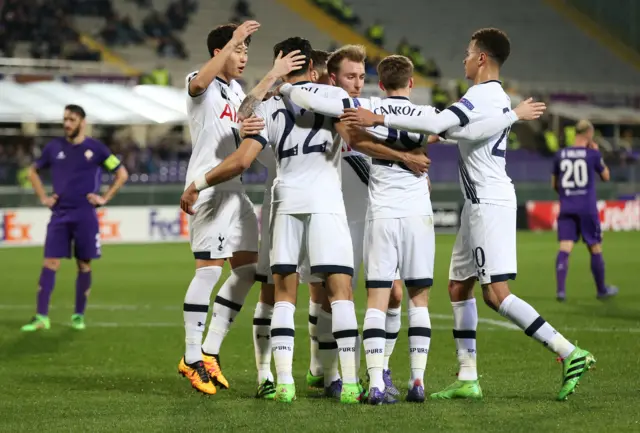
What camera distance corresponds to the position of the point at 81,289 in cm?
1195

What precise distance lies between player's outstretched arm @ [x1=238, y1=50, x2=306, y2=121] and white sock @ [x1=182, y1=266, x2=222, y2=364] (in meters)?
1.20

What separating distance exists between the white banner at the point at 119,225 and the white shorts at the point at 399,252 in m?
17.3

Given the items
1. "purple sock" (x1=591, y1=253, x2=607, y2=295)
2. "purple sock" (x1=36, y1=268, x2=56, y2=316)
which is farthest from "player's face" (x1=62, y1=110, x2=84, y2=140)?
"purple sock" (x1=591, y1=253, x2=607, y2=295)

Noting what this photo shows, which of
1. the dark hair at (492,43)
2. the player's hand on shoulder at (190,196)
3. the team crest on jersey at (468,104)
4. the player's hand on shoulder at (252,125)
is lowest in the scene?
the player's hand on shoulder at (190,196)

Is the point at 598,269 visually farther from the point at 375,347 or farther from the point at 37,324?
the point at 375,347

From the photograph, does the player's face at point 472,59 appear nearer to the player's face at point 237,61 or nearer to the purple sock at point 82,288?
the player's face at point 237,61

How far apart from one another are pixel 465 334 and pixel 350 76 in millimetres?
1801

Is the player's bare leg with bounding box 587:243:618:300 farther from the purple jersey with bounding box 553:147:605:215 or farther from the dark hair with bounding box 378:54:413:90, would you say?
the dark hair with bounding box 378:54:413:90

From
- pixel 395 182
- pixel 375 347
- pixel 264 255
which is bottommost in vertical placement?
pixel 375 347

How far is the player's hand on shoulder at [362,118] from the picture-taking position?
677 cm

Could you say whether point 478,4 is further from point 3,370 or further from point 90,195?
point 3,370

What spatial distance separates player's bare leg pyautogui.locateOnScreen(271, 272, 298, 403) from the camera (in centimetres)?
698

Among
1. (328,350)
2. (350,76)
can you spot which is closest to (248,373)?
(328,350)

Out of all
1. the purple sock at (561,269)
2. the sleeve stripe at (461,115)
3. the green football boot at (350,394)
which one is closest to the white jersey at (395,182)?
the sleeve stripe at (461,115)
